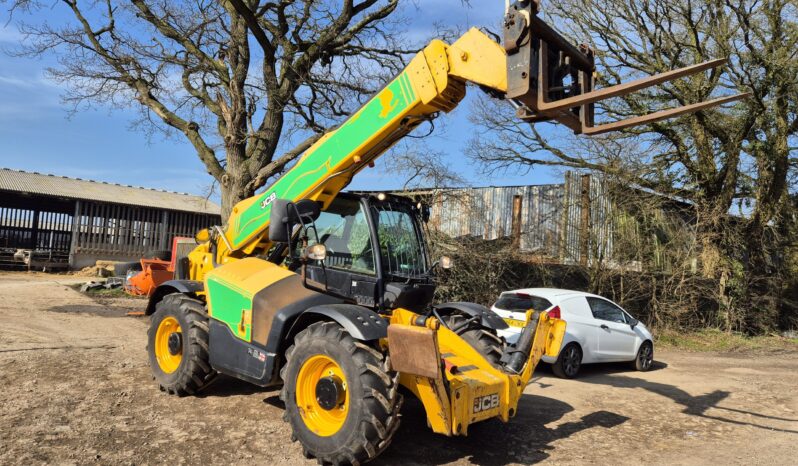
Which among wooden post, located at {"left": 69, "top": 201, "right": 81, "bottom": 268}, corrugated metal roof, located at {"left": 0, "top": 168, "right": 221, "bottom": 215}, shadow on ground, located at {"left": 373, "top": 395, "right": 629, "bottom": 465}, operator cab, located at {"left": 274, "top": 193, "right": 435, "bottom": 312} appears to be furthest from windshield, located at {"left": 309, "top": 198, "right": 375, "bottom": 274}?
wooden post, located at {"left": 69, "top": 201, "right": 81, "bottom": 268}

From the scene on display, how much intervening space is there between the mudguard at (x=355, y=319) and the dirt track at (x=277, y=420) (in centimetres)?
114

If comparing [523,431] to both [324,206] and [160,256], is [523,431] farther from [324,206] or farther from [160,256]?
[160,256]

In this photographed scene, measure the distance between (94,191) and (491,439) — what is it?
2864 centimetres

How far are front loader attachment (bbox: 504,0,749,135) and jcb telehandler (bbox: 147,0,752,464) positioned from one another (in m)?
0.01

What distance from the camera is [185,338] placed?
627 centimetres

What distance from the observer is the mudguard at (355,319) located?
4590 millimetres

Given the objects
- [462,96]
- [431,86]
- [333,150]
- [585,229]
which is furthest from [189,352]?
[585,229]

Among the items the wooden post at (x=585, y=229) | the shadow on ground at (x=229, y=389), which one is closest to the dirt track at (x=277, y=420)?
the shadow on ground at (x=229, y=389)

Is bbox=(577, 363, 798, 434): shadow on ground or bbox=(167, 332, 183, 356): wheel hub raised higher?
bbox=(167, 332, 183, 356): wheel hub

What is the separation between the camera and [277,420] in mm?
5715

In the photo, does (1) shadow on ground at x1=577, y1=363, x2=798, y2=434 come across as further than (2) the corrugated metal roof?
No

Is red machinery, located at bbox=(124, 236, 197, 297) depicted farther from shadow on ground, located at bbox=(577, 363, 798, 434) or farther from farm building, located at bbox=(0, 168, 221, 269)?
shadow on ground, located at bbox=(577, 363, 798, 434)

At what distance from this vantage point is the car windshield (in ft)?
32.1

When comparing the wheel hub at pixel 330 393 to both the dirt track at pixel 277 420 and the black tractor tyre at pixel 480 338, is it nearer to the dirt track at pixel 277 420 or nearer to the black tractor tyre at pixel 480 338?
the dirt track at pixel 277 420
